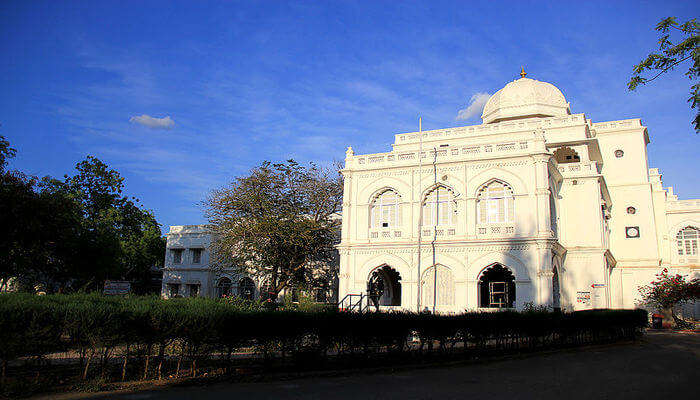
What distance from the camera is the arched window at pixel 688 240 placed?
36.1 metres

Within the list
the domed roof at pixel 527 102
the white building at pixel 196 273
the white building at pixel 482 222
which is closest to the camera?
the white building at pixel 482 222

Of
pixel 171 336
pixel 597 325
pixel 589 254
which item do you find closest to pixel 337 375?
pixel 171 336

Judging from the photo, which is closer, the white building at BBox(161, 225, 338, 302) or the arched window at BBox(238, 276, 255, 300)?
the arched window at BBox(238, 276, 255, 300)

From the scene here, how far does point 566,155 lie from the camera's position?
32.6 meters

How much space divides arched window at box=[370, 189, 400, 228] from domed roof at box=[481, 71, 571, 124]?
479 inches

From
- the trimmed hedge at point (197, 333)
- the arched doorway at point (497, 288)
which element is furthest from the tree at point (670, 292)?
the trimmed hedge at point (197, 333)

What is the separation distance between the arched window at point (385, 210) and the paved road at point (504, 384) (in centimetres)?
1307

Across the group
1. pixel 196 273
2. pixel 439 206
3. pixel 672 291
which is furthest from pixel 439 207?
pixel 196 273

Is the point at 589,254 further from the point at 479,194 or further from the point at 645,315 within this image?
the point at 479,194

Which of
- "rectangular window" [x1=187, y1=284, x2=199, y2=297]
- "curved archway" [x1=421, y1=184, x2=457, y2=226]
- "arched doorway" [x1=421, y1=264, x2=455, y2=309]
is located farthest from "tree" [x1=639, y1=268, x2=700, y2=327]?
"rectangular window" [x1=187, y1=284, x2=199, y2=297]

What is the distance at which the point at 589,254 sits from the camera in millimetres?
27672

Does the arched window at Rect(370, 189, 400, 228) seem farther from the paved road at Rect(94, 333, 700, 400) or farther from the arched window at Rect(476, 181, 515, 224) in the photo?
the paved road at Rect(94, 333, 700, 400)

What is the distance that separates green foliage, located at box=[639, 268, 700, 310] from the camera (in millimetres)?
28766

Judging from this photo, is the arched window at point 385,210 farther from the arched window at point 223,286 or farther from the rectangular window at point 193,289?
the rectangular window at point 193,289
